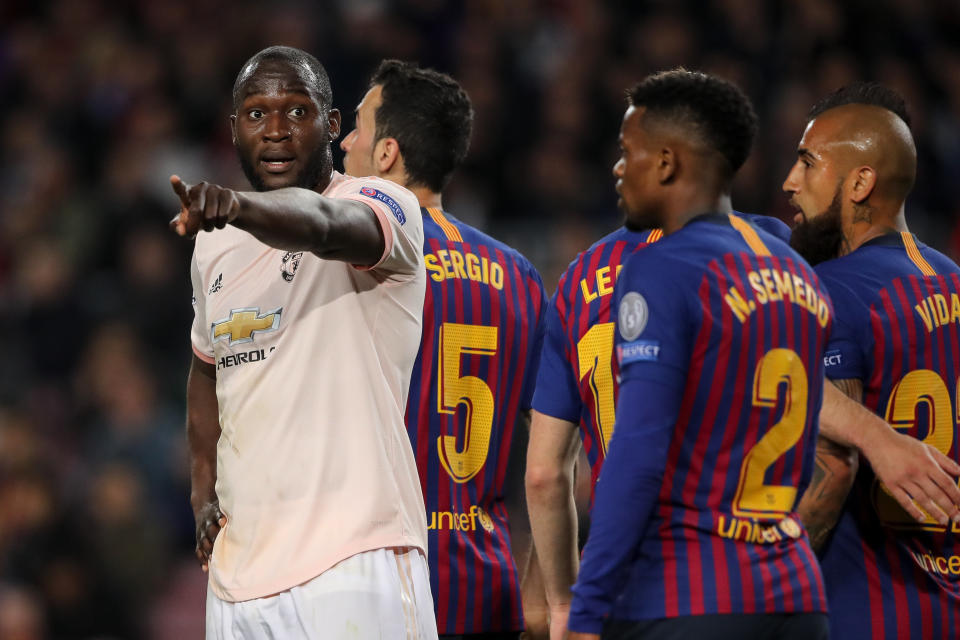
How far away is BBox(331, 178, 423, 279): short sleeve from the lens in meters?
3.16

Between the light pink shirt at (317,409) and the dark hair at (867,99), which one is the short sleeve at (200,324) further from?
the dark hair at (867,99)

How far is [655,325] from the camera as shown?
9.45ft

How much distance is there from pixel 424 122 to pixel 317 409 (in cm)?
160

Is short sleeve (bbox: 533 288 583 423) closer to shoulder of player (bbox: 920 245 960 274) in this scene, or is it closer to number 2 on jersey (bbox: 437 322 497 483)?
number 2 on jersey (bbox: 437 322 497 483)

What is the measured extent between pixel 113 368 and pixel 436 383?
17.0 feet

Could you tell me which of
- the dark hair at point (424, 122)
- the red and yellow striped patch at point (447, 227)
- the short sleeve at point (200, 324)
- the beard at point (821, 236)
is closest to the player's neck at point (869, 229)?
the beard at point (821, 236)

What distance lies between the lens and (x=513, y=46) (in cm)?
1020

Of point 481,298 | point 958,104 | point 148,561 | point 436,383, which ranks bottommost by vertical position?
point 148,561

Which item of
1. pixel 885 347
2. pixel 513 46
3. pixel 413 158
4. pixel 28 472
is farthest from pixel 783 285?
pixel 513 46

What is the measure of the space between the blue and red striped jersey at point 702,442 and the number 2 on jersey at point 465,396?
1241 millimetres

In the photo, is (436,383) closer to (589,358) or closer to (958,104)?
(589,358)

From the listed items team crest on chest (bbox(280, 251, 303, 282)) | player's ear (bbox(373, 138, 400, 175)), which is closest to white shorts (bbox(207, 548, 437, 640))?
team crest on chest (bbox(280, 251, 303, 282))

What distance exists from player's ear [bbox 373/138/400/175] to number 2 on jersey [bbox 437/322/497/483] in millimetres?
661

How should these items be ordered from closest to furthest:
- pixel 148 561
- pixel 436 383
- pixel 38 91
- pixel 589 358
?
pixel 589 358 < pixel 436 383 < pixel 148 561 < pixel 38 91
